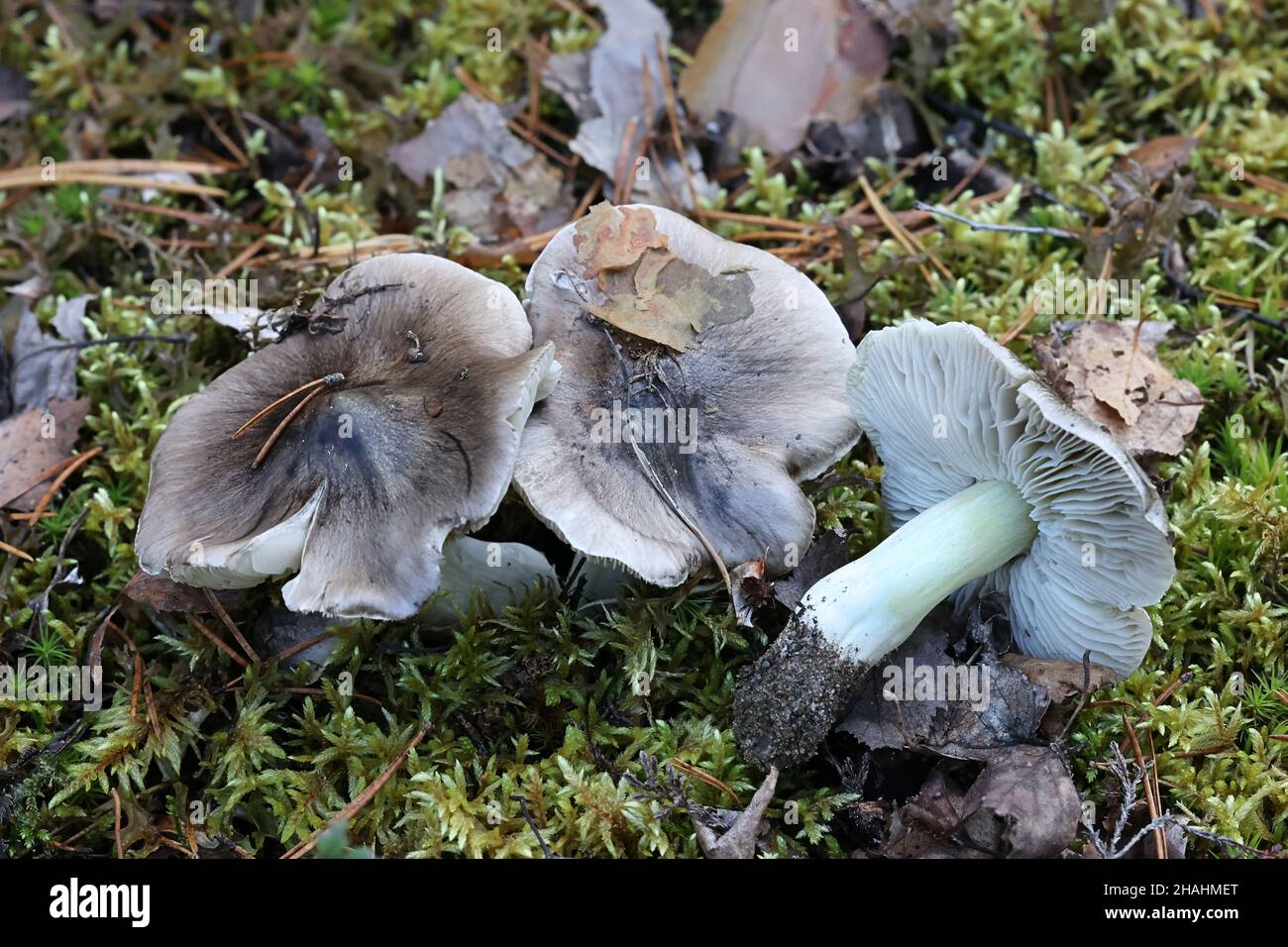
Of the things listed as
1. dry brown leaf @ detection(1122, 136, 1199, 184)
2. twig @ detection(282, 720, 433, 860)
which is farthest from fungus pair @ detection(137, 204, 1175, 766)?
dry brown leaf @ detection(1122, 136, 1199, 184)

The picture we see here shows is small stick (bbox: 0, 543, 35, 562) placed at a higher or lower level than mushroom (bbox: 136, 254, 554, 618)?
lower

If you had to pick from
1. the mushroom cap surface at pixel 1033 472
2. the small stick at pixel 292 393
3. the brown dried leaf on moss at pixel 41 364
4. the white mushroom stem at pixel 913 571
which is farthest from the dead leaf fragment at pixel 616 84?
the white mushroom stem at pixel 913 571

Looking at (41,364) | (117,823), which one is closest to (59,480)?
(41,364)

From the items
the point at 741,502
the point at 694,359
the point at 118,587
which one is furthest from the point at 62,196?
the point at 741,502

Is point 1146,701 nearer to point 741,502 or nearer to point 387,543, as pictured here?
point 741,502

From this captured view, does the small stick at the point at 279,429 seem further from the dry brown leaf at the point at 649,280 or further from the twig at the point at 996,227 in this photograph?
the twig at the point at 996,227

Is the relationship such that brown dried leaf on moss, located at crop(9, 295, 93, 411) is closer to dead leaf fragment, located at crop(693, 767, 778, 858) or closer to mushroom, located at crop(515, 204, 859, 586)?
mushroom, located at crop(515, 204, 859, 586)
